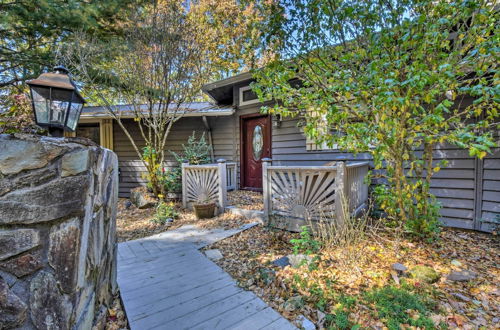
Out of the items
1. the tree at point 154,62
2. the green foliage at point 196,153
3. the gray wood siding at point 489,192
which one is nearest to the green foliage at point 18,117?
the tree at point 154,62

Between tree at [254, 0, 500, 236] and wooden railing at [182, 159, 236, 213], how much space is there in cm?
206

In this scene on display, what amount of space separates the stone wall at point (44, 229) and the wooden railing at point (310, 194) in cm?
257

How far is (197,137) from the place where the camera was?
7062mm

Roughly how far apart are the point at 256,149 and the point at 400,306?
4.87m

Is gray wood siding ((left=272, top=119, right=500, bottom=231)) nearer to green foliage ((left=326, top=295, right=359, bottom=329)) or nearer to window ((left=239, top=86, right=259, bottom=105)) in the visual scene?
green foliage ((left=326, top=295, right=359, bottom=329))

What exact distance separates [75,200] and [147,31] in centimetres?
539

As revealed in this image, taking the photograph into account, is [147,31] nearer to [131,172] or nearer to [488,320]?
[131,172]

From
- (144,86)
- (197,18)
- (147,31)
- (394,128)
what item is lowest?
(394,128)

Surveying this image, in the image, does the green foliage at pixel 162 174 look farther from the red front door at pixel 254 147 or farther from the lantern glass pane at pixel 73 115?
the lantern glass pane at pixel 73 115

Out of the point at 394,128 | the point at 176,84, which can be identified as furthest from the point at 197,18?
the point at 394,128

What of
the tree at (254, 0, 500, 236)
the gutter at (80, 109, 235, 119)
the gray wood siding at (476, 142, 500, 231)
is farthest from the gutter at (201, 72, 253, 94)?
the gray wood siding at (476, 142, 500, 231)

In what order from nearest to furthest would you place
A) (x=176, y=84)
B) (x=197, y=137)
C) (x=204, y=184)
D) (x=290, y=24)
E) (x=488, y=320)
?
(x=488, y=320) → (x=290, y=24) → (x=204, y=184) → (x=176, y=84) → (x=197, y=137)

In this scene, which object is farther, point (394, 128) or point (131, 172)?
point (131, 172)

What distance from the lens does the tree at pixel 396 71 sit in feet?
7.51
